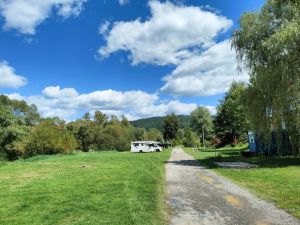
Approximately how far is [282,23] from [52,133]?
123 ft

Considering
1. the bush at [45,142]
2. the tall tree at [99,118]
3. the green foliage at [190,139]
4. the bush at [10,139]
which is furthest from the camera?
the tall tree at [99,118]

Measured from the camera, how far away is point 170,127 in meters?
122

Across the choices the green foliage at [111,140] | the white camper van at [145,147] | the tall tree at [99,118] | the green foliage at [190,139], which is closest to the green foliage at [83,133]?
the green foliage at [111,140]

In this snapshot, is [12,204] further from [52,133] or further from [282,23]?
[52,133]

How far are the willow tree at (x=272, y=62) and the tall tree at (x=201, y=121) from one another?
8494 cm

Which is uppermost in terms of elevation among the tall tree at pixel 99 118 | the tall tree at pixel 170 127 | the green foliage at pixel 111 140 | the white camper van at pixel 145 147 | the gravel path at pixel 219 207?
the tall tree at pixel 99 118

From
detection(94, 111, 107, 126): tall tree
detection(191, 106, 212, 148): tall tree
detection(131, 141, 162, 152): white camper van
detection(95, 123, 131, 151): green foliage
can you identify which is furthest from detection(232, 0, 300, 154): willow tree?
detection(94, 111, 107, 126): tall tree

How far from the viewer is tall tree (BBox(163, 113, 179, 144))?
122 m

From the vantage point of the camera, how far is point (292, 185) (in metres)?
14.0

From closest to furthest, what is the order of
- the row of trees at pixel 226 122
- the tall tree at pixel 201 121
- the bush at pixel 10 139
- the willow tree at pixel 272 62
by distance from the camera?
the willow tree at pixel 272 62 → the row of trees at pixel 226 122 → the bush at pixel 10 139 → the tall tree at pixel 201 121

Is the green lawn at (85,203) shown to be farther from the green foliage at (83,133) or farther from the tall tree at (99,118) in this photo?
the tall tree at (99,118)

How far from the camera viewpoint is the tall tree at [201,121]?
113312 millimetres

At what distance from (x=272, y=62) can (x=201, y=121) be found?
90.0 metres

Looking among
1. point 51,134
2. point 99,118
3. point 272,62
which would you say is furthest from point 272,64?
point 99,118
